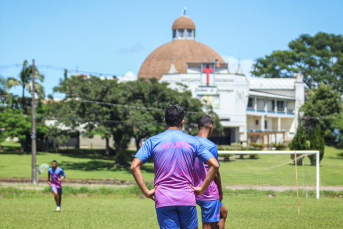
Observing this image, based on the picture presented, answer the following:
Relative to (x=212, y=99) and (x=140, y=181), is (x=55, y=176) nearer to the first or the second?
(x=140, y=181)

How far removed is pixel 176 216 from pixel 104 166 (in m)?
42.2

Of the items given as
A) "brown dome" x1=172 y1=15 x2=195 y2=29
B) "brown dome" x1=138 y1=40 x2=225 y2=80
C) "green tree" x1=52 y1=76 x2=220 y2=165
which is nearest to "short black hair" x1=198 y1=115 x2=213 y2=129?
"green tree" x1=52 y1=76 x2=220 y2=165

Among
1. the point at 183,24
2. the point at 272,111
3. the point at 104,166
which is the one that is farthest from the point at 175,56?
the point at 104,166

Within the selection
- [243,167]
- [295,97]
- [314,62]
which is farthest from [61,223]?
[314,62]

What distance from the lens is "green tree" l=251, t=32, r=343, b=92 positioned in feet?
274

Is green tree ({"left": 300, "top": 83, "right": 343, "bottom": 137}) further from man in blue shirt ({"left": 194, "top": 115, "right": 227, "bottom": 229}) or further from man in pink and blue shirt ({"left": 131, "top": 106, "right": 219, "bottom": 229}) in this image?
man in pink and blue shirt ({"left": 131, "top": 106, "right": 219, "bottom": 229})

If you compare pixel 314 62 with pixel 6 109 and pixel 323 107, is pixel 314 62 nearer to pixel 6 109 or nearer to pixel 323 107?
pixel 323 107

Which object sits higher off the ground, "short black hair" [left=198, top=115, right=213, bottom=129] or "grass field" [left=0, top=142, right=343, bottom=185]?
"short black hair" [left=198, top=115, right=213, bottom=129]

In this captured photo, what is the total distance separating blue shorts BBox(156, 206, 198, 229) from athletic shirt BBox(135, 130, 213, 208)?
0.22 ft

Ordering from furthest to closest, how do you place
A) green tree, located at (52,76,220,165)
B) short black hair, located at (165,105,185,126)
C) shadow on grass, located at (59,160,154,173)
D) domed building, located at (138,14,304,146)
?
domed building, located at (138,14,304,146) < shadow on grass, located at (59,160,154,173) < green tree, located at (52,76,220,165) < short black hair, located at (165,105,185,126)

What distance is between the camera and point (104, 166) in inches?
1848

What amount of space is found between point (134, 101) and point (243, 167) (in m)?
13.2

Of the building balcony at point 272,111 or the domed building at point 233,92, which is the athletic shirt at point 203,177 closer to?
the domed building at point 233,92

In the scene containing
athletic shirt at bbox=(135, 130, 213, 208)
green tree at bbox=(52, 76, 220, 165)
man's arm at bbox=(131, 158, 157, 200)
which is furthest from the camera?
green tree at bbox=(52, 76, 220, 165)
